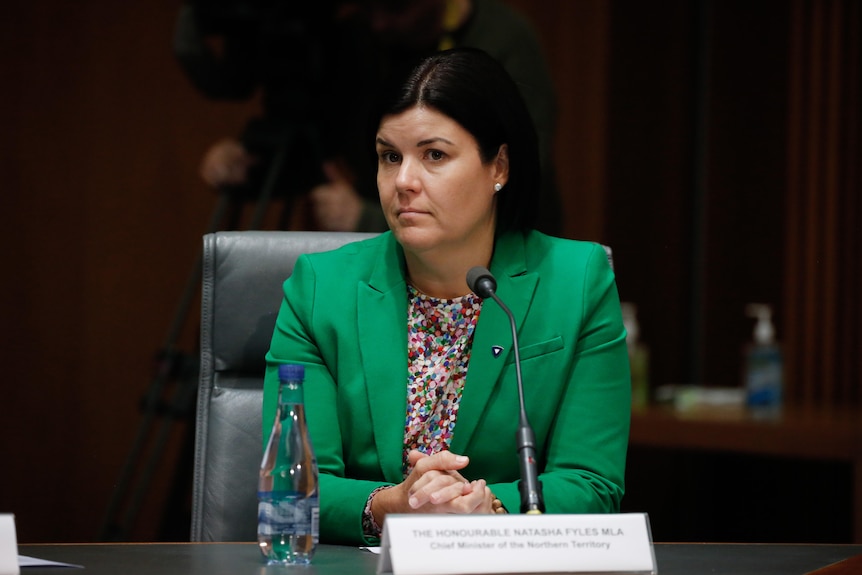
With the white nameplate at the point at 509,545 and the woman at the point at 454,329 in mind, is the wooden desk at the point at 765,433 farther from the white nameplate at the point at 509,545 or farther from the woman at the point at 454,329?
the white nameplate at the point at 509,545

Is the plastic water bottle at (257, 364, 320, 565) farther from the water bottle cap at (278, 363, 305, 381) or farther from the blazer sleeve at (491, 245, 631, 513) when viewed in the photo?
the blazer sleeve at (491, 245, 631, 513)

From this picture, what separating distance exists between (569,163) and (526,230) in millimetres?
1665

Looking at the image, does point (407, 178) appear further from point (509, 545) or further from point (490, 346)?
point (509, 545)

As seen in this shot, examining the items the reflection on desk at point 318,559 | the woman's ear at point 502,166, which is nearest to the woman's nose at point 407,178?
the woman's ear at point 502,166

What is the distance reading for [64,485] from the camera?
295 centimetres

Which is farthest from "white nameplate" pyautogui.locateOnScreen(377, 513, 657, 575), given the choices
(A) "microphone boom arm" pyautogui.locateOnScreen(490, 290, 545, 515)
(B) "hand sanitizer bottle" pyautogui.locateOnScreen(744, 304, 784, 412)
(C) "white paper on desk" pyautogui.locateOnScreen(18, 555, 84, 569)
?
(B) "hand sanitizer bottle" pyautogui.locateOnScreen(744, 304, 784, 412)

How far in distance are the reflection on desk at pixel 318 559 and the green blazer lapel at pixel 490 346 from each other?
1.08 feet

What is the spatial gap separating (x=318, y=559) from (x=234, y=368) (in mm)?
591

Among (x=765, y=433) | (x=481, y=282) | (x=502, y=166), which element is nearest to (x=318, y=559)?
(x=481, y=282)

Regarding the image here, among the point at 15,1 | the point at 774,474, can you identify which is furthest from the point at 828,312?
the point at 15,1

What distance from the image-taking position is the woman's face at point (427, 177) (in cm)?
173

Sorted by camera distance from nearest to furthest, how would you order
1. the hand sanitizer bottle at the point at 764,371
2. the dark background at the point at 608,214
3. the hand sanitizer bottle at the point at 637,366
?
the dark background at the point at 608,214 → the hand sanitizer bottle at the point at 764,371 → the hand sanitizer bottle at the point at 637,366

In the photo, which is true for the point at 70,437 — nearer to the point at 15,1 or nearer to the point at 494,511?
the point at 15,1

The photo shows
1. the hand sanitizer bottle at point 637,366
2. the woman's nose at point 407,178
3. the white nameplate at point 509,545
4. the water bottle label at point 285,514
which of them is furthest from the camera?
the hand sanitizer bottle at point 637,366
